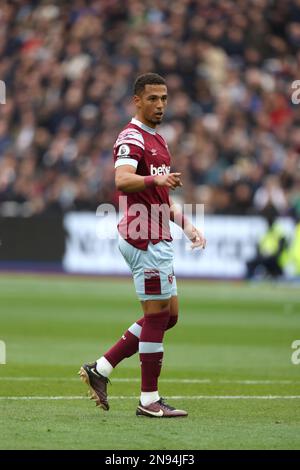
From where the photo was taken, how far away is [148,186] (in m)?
7.96

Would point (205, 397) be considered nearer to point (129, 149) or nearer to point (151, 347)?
point (151, 347)

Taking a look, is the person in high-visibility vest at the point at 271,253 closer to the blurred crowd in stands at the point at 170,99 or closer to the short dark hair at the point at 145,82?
the blurred crowd in stands at the point at 170,99

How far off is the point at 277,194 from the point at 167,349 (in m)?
10.1

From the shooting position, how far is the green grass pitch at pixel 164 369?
7.48 m

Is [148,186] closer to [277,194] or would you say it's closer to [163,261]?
[163,261]

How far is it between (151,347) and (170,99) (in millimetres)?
17198

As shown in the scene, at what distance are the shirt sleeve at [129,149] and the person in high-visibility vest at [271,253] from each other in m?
14.3

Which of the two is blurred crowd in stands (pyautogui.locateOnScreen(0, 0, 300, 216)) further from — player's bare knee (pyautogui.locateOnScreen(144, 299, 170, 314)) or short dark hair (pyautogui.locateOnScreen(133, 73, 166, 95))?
player's bare knee (pyautogui.locateOnScreen(144, 299, 170, 314))

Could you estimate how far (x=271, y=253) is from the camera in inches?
886

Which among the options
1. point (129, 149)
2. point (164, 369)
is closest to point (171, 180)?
point (129, 149)

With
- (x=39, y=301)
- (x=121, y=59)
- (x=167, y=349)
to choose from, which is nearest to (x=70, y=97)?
(x=121, y=59)

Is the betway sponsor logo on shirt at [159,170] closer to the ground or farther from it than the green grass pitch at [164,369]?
farther from it

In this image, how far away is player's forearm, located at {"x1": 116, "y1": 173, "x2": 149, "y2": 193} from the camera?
26.2ft

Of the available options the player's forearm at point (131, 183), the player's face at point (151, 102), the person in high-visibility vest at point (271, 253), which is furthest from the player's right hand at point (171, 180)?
the person in high-visibility vest at point (271, 253)
